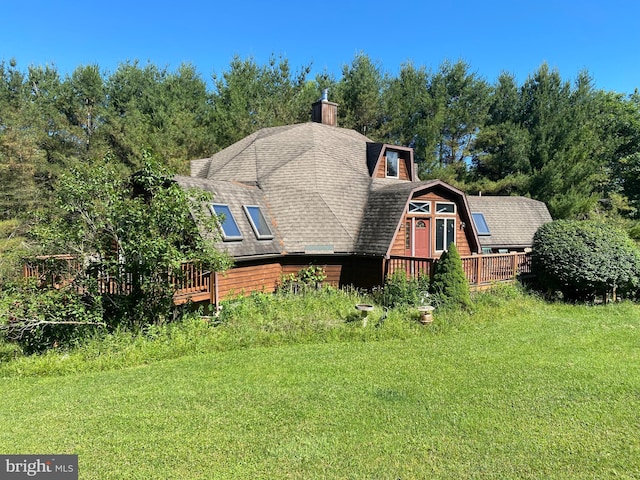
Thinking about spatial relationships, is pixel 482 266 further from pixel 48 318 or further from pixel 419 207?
pixel 48 318

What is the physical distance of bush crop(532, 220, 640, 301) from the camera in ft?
39.8

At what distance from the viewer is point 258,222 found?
13.0m

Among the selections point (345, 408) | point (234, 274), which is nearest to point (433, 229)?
point (234, 274)

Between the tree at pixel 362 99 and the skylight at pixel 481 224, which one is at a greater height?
the tree at pixel 362 99

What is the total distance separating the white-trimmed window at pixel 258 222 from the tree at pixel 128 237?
12.3 ft

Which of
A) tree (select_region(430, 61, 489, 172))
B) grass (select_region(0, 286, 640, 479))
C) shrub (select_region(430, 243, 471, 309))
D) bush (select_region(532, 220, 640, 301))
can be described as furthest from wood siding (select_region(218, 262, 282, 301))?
tree (select_region(430, 61, 489, 172))

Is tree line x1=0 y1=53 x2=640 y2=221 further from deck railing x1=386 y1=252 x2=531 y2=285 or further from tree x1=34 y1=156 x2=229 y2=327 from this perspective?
tree x1=34 y1=156 x2=229 y2=327

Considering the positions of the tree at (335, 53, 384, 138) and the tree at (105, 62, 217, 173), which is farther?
the tree at (335, 53, 384, 138)

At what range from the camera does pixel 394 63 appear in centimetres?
3234

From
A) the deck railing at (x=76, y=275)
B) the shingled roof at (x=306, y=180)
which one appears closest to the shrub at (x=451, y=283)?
the shingled roof at (x=306, y=180)

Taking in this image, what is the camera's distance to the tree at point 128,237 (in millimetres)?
7945

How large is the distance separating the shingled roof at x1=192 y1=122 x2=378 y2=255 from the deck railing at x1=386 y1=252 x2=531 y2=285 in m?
1.95

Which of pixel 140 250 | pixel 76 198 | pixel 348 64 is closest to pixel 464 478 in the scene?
pixel 140 250

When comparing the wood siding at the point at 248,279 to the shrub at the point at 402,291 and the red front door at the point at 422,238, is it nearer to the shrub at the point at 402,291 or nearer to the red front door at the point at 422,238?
the shrub at the point at 402,291
